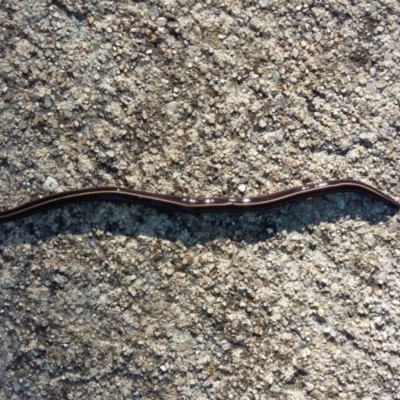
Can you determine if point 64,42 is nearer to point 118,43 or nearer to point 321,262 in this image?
point 118,43

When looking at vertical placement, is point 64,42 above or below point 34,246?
above

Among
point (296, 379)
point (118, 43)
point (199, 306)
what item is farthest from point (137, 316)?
point (118, 43)

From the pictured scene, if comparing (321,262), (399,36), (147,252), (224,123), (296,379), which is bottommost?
(296,379)

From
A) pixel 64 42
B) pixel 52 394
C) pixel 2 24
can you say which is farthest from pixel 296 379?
pixel 2 24
